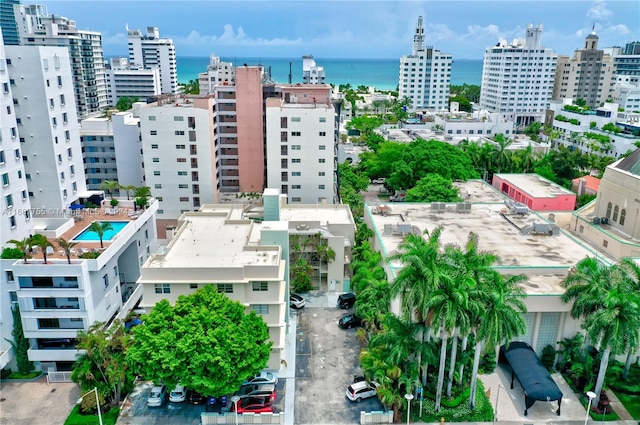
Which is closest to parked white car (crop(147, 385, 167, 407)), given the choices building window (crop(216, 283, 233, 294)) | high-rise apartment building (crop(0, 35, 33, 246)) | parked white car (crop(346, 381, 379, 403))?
building window (crop(216, 283, 233, 294))

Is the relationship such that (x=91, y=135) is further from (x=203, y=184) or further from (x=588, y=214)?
(x=588, y=214)

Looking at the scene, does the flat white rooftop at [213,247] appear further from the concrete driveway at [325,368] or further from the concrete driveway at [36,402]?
the concrete driveway at [36,402]

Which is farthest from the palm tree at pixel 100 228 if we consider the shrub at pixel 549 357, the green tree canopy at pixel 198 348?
the shrub at pixel 549 357

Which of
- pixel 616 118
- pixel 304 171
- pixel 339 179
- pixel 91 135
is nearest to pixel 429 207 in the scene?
pixel 304 171

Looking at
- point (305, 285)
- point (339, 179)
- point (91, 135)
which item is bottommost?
point (305, 285)

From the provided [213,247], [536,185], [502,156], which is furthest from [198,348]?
[502,156]
